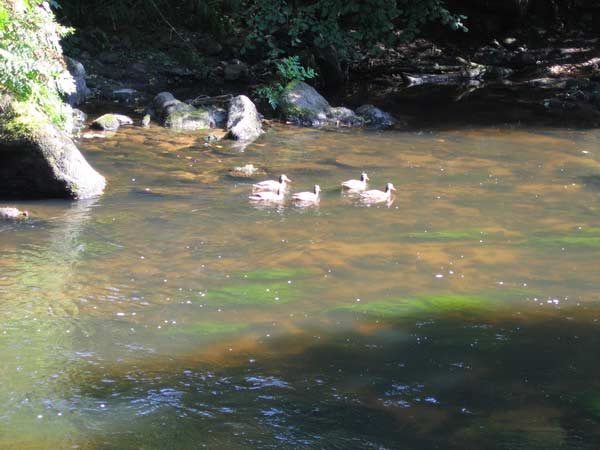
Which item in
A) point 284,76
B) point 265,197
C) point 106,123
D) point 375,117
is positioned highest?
point 284,76

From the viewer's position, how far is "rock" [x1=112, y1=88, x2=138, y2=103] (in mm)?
18403

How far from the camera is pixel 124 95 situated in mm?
18578

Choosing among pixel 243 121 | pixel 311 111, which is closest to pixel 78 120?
pixel 243 121

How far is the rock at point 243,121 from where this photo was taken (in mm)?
14484

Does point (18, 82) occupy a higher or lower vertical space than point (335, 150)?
higher

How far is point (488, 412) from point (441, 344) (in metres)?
1.06

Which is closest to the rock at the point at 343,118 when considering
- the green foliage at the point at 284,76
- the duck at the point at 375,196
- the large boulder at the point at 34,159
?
the green foliage at the point at 284,76

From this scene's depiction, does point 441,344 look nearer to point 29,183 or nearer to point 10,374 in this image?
point 10,374

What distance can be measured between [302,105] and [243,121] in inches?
94.4

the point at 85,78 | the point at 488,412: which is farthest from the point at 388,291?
the point at 85,78

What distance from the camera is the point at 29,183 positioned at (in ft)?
33.6

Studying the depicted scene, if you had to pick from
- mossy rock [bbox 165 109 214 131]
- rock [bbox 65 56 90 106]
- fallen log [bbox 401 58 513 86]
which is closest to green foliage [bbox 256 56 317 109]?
mossy rock [bbox 165 109 214 131]

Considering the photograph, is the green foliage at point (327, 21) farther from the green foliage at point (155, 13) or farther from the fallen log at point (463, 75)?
the green foliage at point (155, 13)

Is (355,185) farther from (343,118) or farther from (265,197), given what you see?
(343,118)
